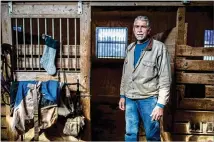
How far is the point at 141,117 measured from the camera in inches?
126

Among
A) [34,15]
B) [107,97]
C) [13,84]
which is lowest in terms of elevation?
[107,97]

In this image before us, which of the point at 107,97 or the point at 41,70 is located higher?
the point at 41,70

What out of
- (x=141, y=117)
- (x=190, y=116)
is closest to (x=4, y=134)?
(x=141, y=117)

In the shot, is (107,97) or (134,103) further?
(107,97)

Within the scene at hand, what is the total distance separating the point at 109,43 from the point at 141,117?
7.08 meters

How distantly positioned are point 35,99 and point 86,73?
80 centimetres

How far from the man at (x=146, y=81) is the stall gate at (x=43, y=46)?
0.81 m

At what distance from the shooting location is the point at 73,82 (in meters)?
3.74

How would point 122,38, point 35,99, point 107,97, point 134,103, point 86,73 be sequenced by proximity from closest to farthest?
point 134,103 < point 35,99 < point 86,73 < point 107,97 < point 122,38

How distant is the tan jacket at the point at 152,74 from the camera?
2.94m

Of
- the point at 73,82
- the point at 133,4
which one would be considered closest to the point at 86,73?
the point at 73,82

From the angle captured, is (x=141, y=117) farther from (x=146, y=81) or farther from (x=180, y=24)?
(x=180, y=24)

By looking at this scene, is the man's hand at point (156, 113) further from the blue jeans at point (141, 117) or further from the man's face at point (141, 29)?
the man's face at point (141, 29)

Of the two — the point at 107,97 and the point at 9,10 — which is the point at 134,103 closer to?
the point at 9,10
